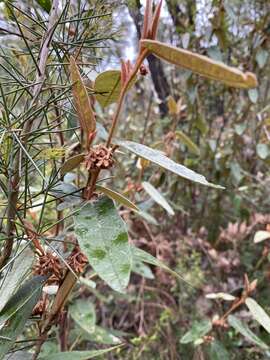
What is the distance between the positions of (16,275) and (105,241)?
10 cm

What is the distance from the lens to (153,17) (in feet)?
1.43

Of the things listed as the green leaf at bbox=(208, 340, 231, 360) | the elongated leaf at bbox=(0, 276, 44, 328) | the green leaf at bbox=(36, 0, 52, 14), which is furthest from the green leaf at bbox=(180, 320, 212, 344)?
the green leaf at bbox=(36, 0, 52, 14)

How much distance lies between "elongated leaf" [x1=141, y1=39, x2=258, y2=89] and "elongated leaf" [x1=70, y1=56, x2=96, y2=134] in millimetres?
76

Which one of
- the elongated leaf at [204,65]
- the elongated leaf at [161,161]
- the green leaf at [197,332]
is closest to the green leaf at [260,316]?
the green leaf at [197,332]

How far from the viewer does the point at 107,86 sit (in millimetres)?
561

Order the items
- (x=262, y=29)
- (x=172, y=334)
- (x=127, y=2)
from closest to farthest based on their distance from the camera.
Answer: (x=127, y=2) → (x=172, y=334) → (x=262, y=29)

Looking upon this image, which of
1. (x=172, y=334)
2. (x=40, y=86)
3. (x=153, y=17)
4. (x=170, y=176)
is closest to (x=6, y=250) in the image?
(x=40, y=86)

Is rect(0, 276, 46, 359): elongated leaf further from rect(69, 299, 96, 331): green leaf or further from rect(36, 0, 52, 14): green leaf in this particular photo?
rect(69, 299, 96, 331): green leaf

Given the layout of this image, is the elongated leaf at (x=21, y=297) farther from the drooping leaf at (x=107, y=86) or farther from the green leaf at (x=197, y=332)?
the green leaf at (x=197, y=332)

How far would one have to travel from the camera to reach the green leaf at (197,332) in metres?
1.14

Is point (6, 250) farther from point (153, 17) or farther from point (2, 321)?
point (153, 17)

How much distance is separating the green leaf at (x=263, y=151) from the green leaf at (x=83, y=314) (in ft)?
2.40

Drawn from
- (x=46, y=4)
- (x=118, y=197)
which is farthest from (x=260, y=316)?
(x=46, y=4)

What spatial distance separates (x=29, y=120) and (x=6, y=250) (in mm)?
138
